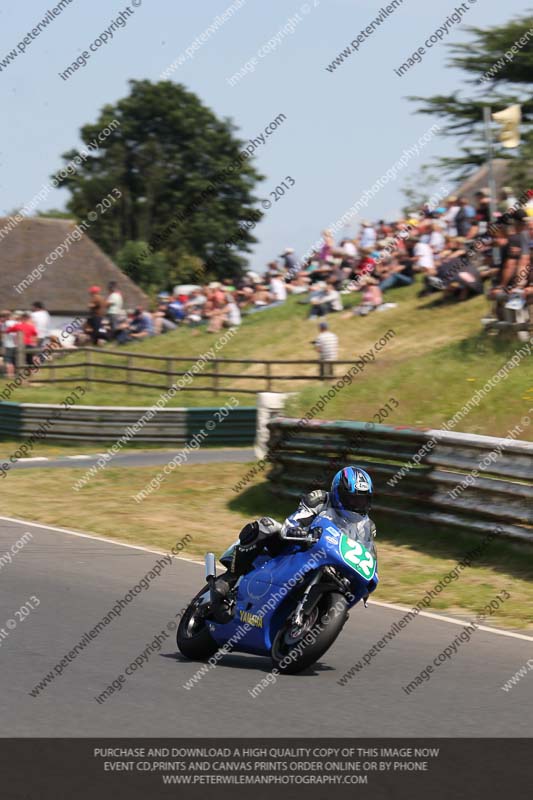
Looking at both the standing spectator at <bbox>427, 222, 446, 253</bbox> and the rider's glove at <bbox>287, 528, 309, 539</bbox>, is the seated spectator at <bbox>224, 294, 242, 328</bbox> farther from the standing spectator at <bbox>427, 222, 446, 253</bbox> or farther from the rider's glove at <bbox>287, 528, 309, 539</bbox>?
the rider's glove at <bbox>287, 528, 309, 539</bbox>

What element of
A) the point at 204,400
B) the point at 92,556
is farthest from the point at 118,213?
the point at 92,556

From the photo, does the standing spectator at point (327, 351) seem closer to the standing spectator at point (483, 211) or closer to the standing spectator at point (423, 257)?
the standing spectator at point (423, 257)

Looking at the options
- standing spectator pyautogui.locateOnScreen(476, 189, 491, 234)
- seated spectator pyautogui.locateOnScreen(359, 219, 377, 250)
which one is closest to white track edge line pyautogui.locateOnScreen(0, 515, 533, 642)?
standing spectator pyautogui.locateOnScreen(476, 189, 491, 234)

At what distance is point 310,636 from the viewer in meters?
7.27

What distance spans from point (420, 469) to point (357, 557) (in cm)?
570

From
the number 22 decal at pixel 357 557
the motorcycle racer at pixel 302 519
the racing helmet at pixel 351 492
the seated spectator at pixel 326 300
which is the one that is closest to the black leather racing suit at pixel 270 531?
the motorcycle racer at pixel 302 519

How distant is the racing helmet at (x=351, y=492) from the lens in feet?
25.0

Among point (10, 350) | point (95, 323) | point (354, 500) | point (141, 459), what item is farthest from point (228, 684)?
point (95, 323)

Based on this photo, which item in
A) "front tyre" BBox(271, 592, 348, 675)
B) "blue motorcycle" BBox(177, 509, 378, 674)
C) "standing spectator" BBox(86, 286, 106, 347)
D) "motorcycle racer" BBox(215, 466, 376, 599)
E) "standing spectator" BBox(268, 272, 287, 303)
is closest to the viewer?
"front tyre" BBox(271, 592, 348, 675)

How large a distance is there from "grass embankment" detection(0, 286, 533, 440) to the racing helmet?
252 inches

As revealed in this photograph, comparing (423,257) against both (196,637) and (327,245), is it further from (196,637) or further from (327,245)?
(196,637)

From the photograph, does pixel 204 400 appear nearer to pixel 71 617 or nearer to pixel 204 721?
pixel 71 617

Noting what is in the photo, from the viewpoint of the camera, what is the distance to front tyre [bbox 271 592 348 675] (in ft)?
23.6
